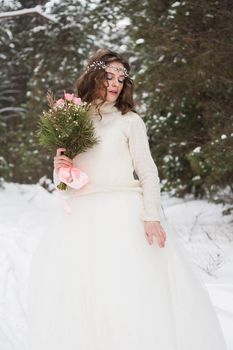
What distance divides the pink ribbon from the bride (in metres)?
0.06

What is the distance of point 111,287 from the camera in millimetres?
2852

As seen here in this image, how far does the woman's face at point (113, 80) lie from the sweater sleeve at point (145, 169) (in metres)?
0.22

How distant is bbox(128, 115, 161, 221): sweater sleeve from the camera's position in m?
2.92

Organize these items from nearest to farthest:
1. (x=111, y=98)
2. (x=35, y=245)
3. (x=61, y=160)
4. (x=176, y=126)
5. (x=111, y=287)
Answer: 1. (x=111, y=287)
2. (x=61, y=160)
3. (x=111, y=98)
4. (x=35, y=245)
5. (x=176, y=126)

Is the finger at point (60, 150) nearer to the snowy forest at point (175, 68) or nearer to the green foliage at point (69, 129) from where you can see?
the green foliage at point (69, 129)

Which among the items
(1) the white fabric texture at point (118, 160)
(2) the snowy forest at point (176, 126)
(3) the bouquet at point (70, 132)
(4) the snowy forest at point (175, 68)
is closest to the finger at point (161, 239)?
(1) the white fabric texture at point (118, 160)

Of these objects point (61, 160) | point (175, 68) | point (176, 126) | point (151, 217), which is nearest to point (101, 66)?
point (61, 160)

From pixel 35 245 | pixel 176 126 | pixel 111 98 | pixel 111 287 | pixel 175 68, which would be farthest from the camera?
pixel 176 126

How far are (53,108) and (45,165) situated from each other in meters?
12.7

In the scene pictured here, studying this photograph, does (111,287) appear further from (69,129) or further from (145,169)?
(69,129)

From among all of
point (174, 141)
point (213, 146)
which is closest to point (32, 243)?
point (213, 146)

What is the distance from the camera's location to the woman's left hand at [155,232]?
9.46 feet

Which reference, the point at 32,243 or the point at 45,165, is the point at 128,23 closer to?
the point at 32,243

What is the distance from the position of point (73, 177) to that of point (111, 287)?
645 mm
